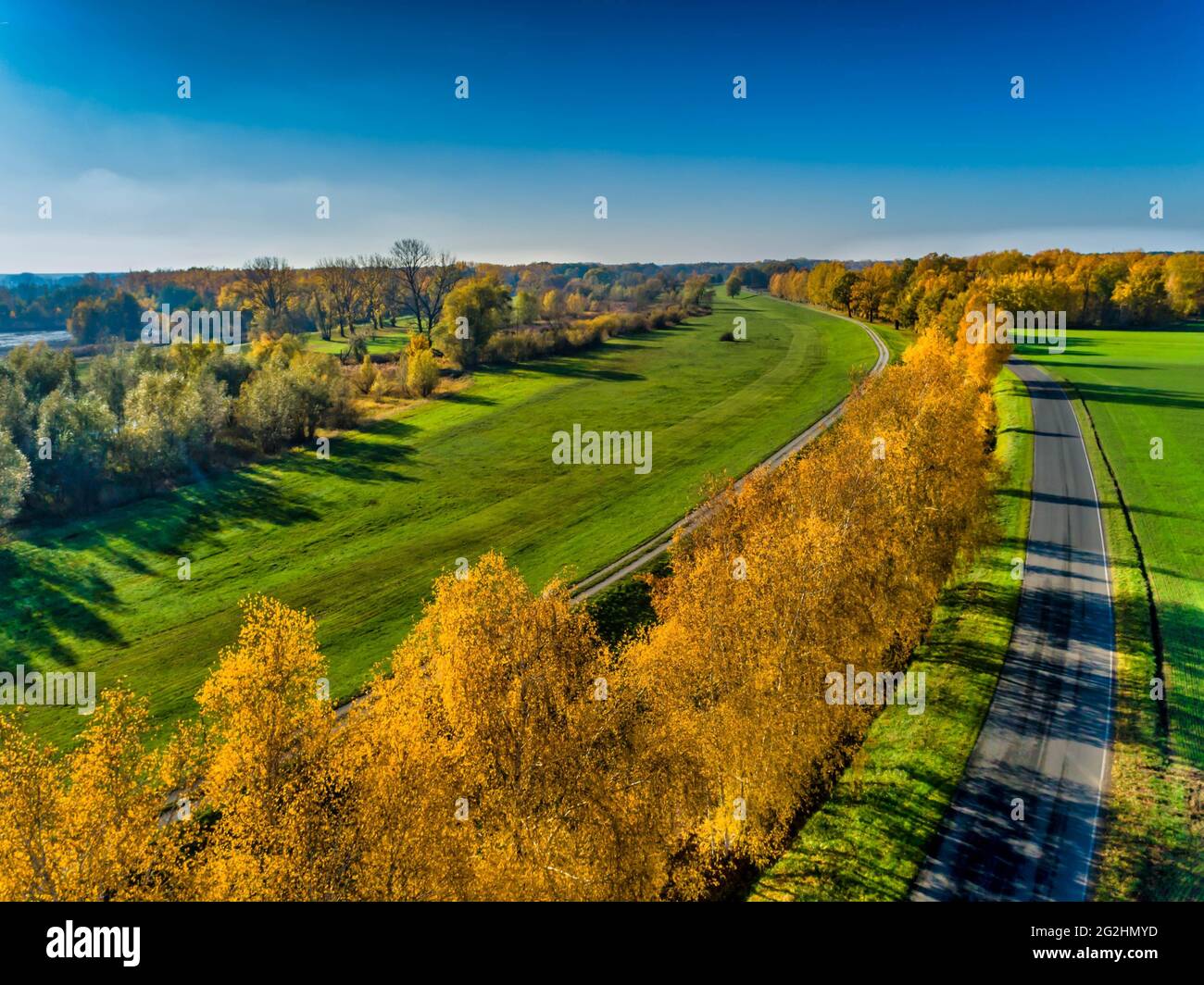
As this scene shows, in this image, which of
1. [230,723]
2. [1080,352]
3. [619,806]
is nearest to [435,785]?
[619,806]

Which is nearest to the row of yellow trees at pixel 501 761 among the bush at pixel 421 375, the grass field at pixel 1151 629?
the grass field at pixel 1151 629

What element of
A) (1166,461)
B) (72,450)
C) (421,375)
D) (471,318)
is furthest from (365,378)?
(1166,461)

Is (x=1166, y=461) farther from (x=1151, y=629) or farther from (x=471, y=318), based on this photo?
(x=471, y=318)

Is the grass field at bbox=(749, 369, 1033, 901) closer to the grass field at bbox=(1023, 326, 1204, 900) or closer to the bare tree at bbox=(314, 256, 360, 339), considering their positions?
the grass field at bbox=(1023, 326, 1204, 900)

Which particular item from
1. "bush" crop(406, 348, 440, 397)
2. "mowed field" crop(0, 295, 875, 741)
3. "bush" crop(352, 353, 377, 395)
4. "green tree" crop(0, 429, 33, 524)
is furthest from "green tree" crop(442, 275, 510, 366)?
"green tree" crop(0, 429, 33, 524)

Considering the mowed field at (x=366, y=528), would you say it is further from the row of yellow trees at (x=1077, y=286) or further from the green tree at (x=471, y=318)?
the row of yellow trees at (x=1077, y=286)
